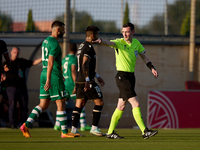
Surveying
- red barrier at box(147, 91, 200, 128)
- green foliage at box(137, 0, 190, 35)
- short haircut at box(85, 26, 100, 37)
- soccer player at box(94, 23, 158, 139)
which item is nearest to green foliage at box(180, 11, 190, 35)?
green foliage at box(137, 0, 190, 35)

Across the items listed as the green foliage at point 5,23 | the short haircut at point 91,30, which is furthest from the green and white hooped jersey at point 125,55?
the green foliage at point 5,23

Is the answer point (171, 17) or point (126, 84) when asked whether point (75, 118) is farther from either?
point (171, 17)

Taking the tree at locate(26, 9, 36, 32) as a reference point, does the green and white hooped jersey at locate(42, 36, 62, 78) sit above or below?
below

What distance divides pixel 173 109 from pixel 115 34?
317cm

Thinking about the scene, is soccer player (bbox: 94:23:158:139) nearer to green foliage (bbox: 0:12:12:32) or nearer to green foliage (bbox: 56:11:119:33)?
green foliage (bbox: 56:11:119:33)

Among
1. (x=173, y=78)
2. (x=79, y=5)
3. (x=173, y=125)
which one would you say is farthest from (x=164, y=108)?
(x=79, y=5)

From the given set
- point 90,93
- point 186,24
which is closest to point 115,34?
point 186,24

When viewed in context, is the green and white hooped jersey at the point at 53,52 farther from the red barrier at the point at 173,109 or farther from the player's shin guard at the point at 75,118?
the red barrier at the point at 173,109

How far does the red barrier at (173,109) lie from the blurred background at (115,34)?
1.36 m

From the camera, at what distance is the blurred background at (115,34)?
37.2ft

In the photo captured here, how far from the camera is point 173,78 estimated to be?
11.7 m

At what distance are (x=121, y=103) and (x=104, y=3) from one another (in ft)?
19.0

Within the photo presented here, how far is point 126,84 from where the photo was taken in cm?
616

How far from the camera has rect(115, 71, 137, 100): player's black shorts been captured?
20.0ft
